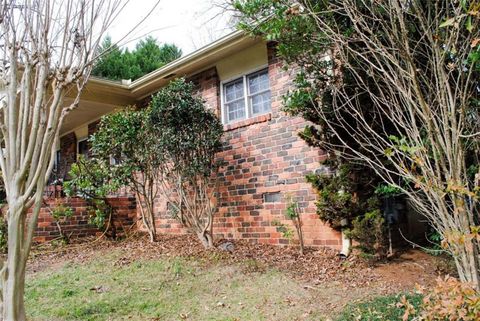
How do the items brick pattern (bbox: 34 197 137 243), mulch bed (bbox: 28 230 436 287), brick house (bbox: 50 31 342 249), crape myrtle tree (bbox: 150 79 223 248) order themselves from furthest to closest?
brick pattern (bbox: 34 197 137 243), crape myrtle tree (bbox: 150 79 223 248), brick house (bbox: 50 31 342 249), mulch bed (bbox: 28 230 436 287)

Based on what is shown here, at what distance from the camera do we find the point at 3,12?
131 inches

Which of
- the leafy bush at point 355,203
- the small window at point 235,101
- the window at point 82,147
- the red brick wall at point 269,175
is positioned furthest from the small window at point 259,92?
the window at point 82,147

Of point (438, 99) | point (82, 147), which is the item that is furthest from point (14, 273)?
point (82, 147)

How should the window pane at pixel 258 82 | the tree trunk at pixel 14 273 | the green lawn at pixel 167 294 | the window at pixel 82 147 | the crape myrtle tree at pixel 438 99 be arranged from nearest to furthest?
1. the crape myrtle tree at pixel 438 99
2. the tree trunk at pixel 14 273
3. the green lawn at pixel 167 294
4. the window pane at pixel 258 82
5. the window at pixel 82 147

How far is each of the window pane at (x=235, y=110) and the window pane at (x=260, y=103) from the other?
25cm

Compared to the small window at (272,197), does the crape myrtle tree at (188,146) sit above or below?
above

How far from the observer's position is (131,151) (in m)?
7.36

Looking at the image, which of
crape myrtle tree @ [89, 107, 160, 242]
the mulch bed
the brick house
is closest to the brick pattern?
the mulch bed

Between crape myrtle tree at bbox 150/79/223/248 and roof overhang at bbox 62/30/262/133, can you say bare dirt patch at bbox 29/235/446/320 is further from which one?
roof overhang at bbox 62/30/262/133

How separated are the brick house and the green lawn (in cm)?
148

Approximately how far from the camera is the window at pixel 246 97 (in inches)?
284

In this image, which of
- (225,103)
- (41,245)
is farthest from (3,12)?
(41,245)

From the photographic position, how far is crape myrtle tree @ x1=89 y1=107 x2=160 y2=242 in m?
7.10

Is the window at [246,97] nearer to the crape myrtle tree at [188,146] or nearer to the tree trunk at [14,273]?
the crape myrtle tree at [188,146]
